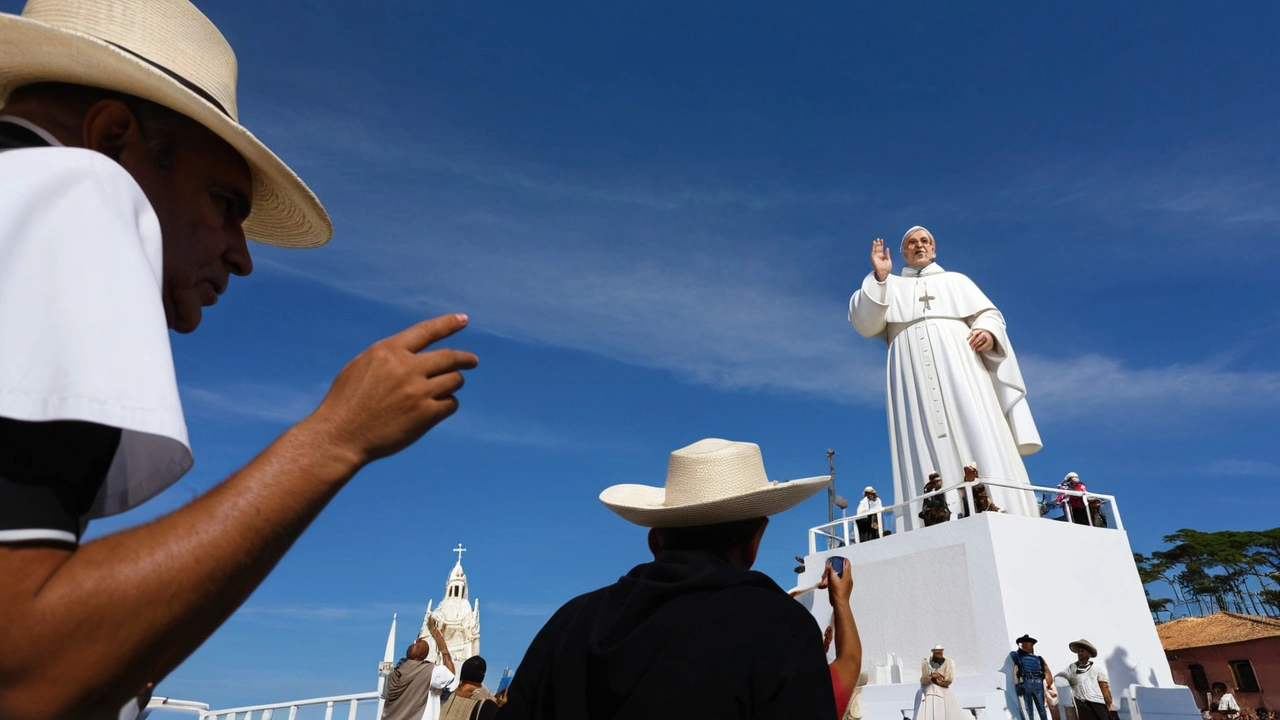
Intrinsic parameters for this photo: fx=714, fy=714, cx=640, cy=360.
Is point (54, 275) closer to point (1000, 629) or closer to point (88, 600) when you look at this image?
point (88, 600)

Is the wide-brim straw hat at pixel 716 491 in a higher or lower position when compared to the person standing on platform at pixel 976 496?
lower

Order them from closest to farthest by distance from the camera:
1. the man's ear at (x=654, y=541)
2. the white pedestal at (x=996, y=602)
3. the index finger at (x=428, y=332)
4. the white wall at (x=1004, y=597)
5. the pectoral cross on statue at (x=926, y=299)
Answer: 1. the index finger at (x=428, y=332)
2. the man's ear at (x=654, y=541)
3. the white pedestal at (x=996, y=602)
4. the white wall at (x=1004, y=597)
5. the pectoral cross on statue at (x=926, y=299)

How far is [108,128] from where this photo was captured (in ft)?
3.64

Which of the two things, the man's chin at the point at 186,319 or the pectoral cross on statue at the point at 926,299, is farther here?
the pectoral cross on statue at the point at 926,299

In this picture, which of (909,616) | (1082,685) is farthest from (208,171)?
(909,616)

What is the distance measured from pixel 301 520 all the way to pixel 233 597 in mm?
111

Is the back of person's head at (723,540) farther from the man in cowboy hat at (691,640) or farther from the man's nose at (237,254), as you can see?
the man's nose at (237,254)

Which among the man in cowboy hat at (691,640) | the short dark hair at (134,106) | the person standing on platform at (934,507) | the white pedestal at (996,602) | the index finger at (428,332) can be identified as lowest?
the man in cowboy hat at (691,640)

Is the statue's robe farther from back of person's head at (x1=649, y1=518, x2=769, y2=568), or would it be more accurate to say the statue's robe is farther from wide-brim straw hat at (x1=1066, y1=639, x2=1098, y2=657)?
back of person's head at (x1=649, y1=518, x2=769, y2=568)

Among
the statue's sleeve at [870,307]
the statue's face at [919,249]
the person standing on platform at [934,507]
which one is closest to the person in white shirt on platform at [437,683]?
the person standing on platform at [934,507]

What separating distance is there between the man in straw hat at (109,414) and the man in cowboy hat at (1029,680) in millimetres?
9642

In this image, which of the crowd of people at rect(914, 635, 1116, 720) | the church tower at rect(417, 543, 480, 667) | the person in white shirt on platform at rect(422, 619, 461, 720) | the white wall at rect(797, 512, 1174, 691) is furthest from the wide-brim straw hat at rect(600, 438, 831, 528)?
the church tower at rect(417, 543, 480, 667)

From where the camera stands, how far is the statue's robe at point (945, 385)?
13.3 m

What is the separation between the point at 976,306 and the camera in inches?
583
